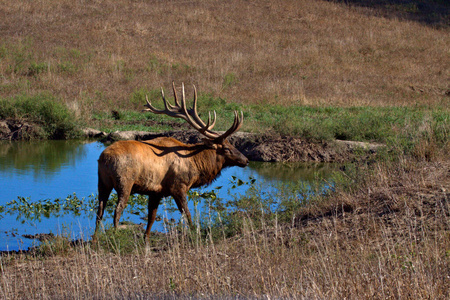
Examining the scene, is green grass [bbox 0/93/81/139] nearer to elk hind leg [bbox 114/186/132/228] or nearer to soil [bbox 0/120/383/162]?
soil [bbox 0/120/383/162]

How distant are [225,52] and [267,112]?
11.0 meters

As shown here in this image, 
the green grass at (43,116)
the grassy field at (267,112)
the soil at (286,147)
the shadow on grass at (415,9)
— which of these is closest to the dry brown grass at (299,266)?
the grassy field at (267,112)

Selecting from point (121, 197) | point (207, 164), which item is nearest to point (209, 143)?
point (207, 164)

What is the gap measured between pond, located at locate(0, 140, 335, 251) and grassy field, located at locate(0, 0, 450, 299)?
127cm

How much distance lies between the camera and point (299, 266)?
5.50m

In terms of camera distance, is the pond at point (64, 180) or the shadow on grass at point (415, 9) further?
the shadow on grass at point (415, 9)

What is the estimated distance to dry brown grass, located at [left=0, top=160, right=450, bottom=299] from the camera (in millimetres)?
4672

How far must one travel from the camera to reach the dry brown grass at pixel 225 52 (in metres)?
24.3

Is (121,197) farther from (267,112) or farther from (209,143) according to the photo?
(267,112)

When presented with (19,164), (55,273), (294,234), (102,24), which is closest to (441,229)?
A: (294,234)

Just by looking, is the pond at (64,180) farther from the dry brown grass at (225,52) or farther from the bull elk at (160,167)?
the dry brown grass at (225,52)

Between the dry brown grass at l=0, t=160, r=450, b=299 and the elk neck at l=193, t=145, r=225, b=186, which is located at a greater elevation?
the elk neck at l=193, t=145, r=225, b=186

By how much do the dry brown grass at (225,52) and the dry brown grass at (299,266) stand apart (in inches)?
524

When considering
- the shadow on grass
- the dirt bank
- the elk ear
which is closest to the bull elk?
the elk ear
